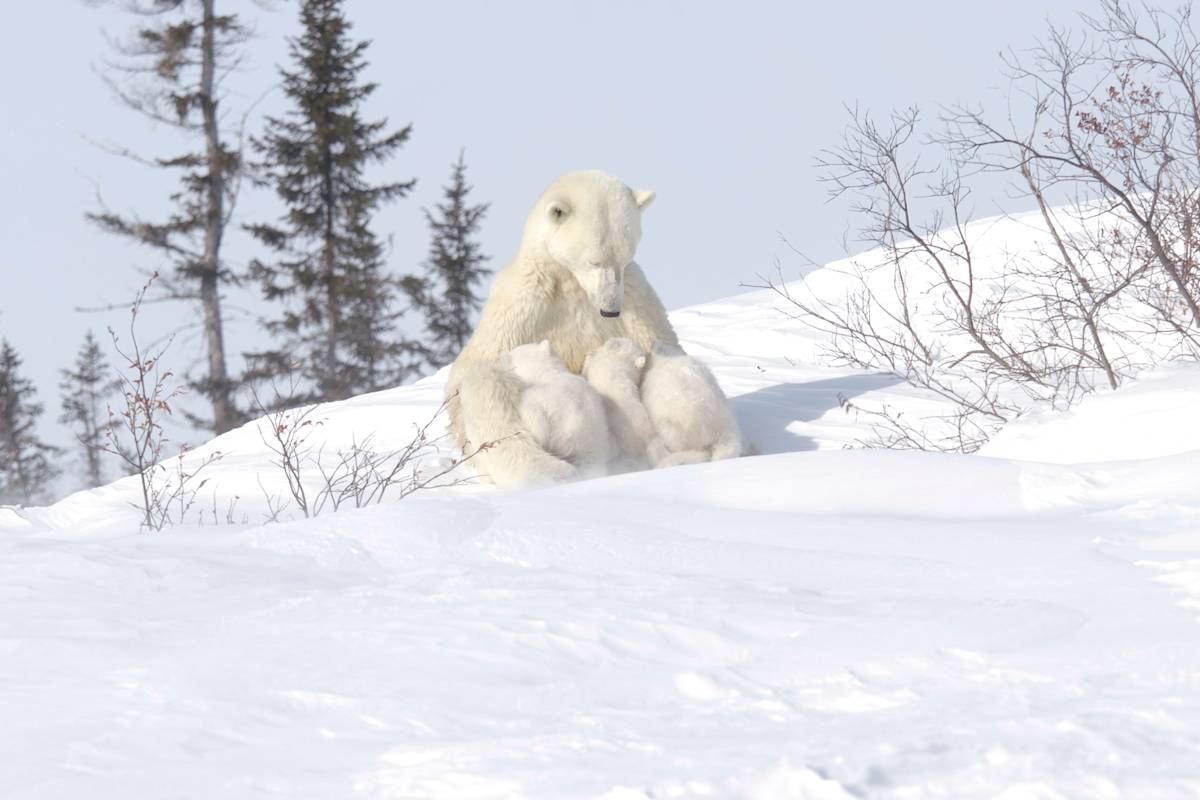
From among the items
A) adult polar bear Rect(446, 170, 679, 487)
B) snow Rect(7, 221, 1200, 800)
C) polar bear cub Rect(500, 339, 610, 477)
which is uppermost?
adult polar bear Rect(446, 170, 679, 487)

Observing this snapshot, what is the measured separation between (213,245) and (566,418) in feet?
38.2

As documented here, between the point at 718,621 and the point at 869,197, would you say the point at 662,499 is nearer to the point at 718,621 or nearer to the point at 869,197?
the point at 718,621

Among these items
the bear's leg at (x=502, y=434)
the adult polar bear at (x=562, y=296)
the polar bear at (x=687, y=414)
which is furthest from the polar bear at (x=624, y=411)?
the bear's leg at (x=502, y=434)

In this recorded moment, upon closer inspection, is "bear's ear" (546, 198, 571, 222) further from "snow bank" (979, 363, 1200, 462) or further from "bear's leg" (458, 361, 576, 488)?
"snow bank" (979, 363, 1200, 462)

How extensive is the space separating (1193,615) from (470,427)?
3784 millimetres

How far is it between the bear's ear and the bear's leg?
2.52 feet

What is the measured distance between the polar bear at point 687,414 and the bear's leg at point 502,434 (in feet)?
1.74

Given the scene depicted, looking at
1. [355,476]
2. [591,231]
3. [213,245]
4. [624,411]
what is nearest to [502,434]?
[624,411]

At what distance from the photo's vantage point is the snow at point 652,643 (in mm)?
2020

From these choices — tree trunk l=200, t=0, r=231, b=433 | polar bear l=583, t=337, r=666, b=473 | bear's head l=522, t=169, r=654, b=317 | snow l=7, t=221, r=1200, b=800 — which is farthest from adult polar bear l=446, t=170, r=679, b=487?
tree trunk l=200, t=0, r=231, b=433

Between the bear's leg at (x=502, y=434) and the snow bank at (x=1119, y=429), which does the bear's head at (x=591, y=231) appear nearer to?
the bear's leg at (x=502, y=434)

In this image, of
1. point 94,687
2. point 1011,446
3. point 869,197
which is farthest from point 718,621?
point 869,197

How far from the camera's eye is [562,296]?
6.32m

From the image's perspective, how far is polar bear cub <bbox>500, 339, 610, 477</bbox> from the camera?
5832mm
